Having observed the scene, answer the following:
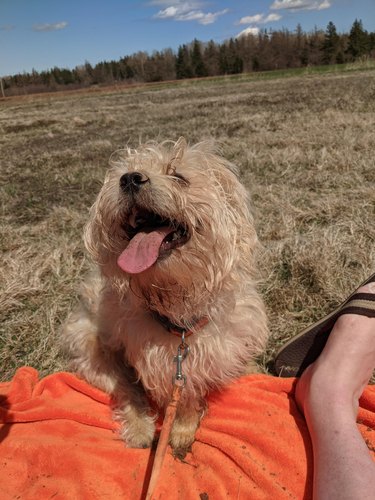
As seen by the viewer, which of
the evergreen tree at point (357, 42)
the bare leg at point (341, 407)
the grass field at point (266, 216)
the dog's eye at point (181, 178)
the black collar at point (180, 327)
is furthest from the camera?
the evergreen tree at point (357, 42)

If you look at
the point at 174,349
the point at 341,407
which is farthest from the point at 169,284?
the point at 341,407

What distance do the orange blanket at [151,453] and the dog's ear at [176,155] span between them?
1242 millimetres

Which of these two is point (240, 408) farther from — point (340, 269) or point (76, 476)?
point (340, 269)

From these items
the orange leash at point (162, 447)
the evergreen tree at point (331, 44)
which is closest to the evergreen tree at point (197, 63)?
the evergreen tree at point (331, 44)

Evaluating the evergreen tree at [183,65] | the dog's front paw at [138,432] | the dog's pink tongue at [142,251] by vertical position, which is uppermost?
the evergreen tree at [183,65]

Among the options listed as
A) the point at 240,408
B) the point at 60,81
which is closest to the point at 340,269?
the point at 240,408

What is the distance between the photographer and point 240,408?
2246 millimetres

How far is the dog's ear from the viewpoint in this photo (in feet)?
6.18

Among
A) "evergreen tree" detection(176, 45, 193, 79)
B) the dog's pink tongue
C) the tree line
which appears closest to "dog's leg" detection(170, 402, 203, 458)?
the dog's pink tongue

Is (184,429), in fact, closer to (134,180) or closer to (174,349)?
(174,349)

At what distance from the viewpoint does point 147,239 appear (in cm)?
177

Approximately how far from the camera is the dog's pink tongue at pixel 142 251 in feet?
5.60

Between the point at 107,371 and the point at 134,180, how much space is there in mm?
1216

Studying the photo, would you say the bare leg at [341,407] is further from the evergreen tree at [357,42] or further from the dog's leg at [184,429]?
the evergreen tree at [357,42]
